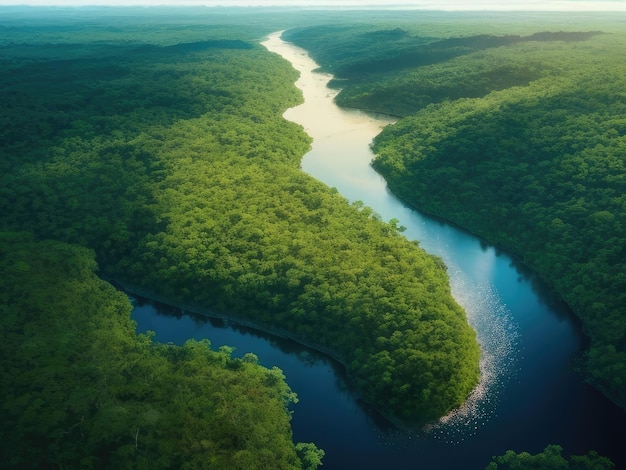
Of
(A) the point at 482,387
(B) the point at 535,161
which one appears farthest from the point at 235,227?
(B) the point at 535,161

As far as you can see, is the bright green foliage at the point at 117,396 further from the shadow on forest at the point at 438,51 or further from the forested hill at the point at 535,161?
the shadow on forest at the point at 438,51

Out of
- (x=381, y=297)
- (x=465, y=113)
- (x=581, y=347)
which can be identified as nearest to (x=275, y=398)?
(x=381, y=297)

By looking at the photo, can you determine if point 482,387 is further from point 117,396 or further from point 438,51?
point 438,51

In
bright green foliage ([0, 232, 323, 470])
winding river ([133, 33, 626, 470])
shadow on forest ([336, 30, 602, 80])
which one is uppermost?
shadow on forest ([336, 30, 602, 80])

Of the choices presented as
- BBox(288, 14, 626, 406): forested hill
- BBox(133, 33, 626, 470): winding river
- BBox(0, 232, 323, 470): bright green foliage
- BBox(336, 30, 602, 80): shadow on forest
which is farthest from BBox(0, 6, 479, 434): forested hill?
BBox(336, 30, 602, 80): shadow on forest

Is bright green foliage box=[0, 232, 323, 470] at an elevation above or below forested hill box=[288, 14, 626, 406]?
below

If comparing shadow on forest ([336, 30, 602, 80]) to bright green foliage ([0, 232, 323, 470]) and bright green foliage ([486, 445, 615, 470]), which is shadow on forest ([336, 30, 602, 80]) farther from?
bright green foliage ([486, 445, 615, 470])

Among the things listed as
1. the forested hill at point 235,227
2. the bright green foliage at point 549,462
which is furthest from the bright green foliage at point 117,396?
the bright green foliage at point 549,462
